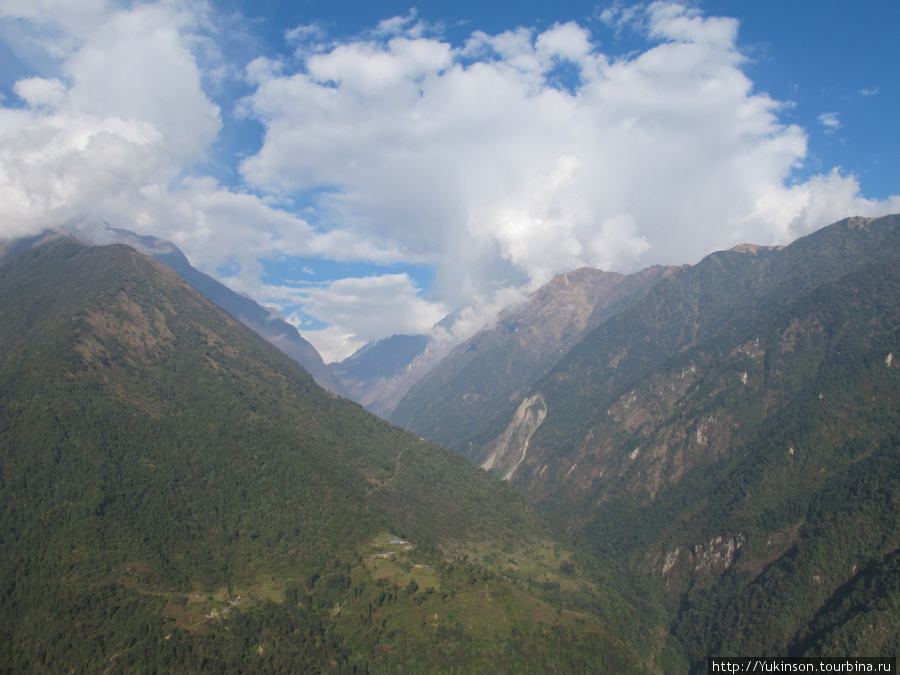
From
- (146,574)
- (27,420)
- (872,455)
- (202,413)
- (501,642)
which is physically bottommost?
(146,574)

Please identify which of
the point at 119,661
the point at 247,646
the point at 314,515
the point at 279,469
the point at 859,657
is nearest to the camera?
the point at 119,661

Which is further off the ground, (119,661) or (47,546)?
(47,546)

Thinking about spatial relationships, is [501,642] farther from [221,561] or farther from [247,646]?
[221,561]

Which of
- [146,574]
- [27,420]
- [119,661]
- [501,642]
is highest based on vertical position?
[27,420]

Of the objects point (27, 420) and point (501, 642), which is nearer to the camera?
point (501, 642)

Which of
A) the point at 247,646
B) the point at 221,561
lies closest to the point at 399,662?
the point at 247,646

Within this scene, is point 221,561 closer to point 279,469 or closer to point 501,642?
point 279,469

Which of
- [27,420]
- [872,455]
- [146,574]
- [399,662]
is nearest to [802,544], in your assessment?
[872,455]

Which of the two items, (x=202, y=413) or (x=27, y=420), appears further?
(x=202, y=413)

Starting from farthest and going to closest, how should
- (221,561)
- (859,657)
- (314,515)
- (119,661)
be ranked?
(314,515) < (221,561) < (859,657) < (119,661)
